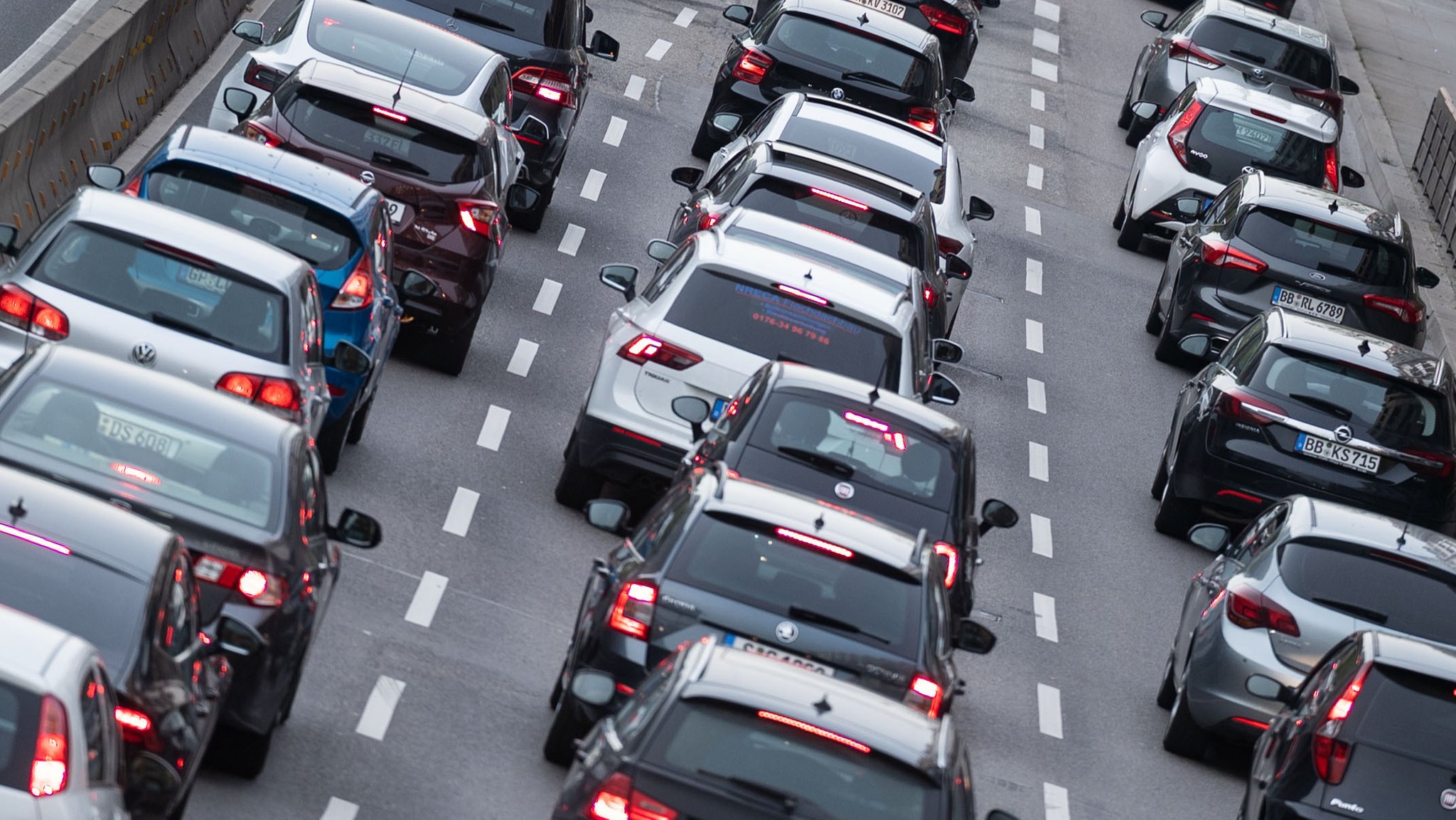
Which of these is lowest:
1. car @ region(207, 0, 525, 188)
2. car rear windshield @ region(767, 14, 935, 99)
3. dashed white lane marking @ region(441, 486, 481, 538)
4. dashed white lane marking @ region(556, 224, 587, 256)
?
dashed white lane marking @ region(556, 224, 587, 256)

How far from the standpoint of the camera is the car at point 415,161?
54.4 ft

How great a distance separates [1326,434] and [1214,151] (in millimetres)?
8444

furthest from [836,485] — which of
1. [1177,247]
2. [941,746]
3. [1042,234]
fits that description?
[1042,234]

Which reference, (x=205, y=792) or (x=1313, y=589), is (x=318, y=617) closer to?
A: (x=205, y=792)

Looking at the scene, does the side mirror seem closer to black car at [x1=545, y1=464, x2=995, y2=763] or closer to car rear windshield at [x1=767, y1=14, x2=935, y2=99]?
black car at [x1=545, y1=464, x2=995, y2=763]

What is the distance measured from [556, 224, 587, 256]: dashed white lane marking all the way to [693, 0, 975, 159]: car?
6.33 feet

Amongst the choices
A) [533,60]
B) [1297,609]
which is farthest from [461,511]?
[533,60]

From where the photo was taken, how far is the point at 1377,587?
14.2 metres

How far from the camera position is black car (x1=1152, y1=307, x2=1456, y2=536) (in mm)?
17875

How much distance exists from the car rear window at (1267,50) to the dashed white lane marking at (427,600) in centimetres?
1861

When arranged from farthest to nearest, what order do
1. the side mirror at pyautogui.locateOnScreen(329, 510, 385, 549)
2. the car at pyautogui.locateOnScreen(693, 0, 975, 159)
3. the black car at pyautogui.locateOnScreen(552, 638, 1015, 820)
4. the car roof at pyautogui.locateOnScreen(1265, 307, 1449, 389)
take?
the car at pyautogui.locateOnScreen(693, 0, 975, 159) → the car roof at pyautogui.locateOnScreen(1265, 307, 1449, 389) → the side mirror at pyautogui.locateOnScreen(329, 510, 385, 549) → the black car at pyautogui.locateOnScreen(552, 638, 1015, 820)

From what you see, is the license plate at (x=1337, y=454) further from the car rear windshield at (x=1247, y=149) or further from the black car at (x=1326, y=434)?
the car rear windshield at (x=1247, y=149)

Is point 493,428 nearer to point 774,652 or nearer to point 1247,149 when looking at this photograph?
point 774,652

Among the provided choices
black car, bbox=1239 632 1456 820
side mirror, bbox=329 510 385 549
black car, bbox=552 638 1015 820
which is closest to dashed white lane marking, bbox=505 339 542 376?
side mirror, bbox=329 510 385 549
